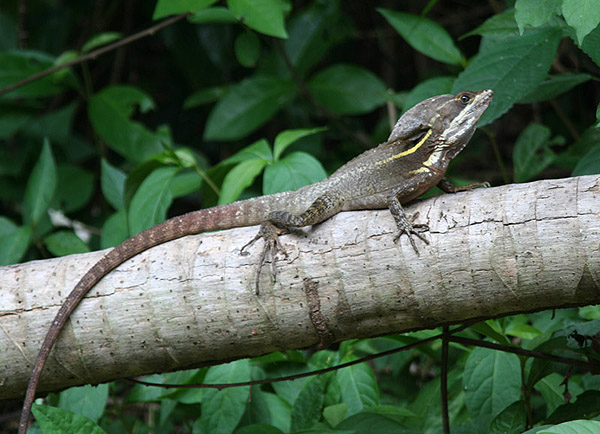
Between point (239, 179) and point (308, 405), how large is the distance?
1297 millimetres

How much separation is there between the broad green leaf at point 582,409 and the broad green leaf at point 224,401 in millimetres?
1490

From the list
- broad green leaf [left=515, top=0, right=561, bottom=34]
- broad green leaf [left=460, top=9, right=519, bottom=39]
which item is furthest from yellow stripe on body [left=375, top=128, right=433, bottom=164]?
broad green leaf [left=515, top=0, right=561, bottom=34]

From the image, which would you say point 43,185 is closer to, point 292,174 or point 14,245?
point 14,245

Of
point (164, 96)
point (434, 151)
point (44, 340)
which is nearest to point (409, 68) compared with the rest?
point (164, 96)

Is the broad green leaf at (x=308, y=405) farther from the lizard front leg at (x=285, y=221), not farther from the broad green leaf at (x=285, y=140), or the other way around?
the broad green leaf at (x=285, y=140)

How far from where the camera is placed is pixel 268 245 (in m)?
2.72

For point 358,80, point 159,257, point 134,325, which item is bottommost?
point 134,325

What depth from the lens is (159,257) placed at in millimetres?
2832

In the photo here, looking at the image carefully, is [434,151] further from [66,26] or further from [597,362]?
[66,26]

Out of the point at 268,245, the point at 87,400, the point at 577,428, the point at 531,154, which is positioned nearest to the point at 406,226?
the point at 268,245

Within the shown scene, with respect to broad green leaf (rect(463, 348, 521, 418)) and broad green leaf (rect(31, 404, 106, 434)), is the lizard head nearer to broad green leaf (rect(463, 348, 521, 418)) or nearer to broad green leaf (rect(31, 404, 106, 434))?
broad green leaf (rect(463, 348, 521, 418))

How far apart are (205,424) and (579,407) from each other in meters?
1.78

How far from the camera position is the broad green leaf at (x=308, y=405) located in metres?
3.18

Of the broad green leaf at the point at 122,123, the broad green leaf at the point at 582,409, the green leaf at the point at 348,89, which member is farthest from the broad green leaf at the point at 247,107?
the broad green leaf at the point at 582,409
